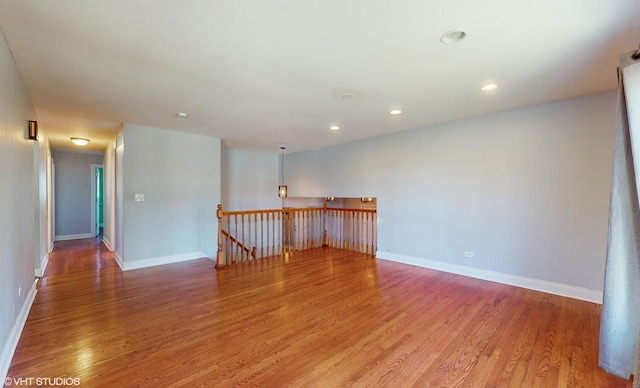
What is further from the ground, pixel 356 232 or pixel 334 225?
pixel 334 225

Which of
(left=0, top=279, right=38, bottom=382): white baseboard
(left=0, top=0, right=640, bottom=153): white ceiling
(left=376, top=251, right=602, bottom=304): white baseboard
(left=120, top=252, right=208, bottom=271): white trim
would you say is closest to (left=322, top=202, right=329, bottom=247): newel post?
(left=376, top=251, right=602, bottom=304): white baseboard

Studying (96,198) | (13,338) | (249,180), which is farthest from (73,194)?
(13,338)

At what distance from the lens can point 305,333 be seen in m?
2.51

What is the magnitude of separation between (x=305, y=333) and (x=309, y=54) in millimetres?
2487

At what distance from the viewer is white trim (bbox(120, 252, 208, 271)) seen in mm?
4418

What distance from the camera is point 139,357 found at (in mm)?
2123

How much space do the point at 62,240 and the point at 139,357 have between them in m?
7.58

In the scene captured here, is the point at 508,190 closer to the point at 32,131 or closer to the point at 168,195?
the point at 168,195

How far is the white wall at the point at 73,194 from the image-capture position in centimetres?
733

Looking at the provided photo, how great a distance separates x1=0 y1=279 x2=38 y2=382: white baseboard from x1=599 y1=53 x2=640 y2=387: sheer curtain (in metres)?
4.22

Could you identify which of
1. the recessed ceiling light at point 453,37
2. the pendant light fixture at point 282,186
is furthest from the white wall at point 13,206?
the pendant light fixture at point 282,186

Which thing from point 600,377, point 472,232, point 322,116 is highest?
point 322,116

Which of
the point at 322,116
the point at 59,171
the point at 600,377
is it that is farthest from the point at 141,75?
the point at 59,171

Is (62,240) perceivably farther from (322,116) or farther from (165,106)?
(322,116)
